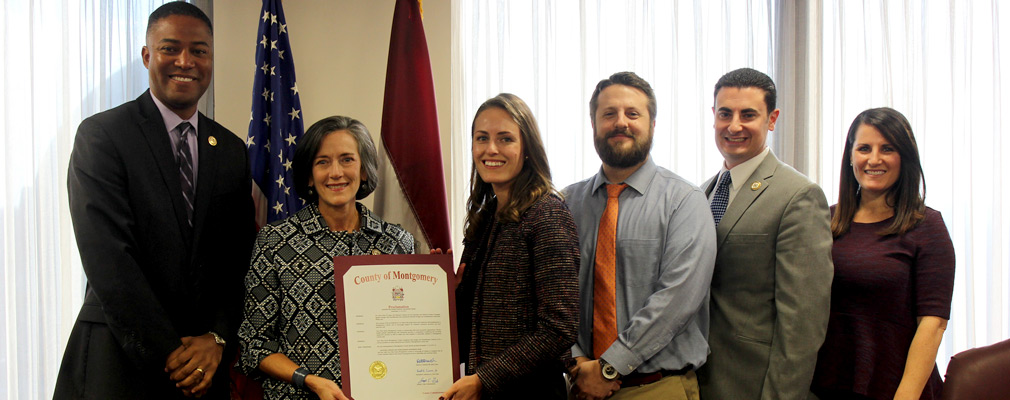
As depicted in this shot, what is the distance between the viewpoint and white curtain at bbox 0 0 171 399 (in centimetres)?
256

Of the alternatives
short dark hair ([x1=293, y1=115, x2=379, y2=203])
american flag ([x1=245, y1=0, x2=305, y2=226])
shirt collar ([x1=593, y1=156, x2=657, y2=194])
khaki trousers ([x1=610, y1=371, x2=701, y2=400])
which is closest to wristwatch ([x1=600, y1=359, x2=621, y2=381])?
khaki trousers ([x1=610, y1=371, x2=701, y2=400])

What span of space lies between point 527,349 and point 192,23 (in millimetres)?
1548

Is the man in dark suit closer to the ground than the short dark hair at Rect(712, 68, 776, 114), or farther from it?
closer to the ground

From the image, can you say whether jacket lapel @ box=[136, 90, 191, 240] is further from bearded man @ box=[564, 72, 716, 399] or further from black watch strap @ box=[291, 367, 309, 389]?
bearded man @ box=[564, 72, 716, 399]

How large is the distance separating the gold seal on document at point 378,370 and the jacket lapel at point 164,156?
76 cm

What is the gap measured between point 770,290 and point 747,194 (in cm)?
33

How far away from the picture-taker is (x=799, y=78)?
11.6ft

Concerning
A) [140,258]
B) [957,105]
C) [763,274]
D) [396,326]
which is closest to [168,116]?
[140,258]

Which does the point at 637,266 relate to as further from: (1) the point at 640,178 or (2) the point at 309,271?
(2) the point at 309,271

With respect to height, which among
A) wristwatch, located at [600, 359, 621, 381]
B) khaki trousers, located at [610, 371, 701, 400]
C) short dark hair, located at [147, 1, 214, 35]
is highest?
short dark hair, located at [147, 1, 214, 35]

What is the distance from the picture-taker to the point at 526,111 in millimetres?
1919

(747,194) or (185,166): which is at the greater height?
(185,166)

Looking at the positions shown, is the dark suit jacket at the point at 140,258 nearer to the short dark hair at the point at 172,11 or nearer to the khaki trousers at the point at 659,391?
the short dark hair at the point at 172,11

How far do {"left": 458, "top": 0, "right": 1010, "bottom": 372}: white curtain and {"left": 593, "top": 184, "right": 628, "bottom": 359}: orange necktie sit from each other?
137 centimetres
